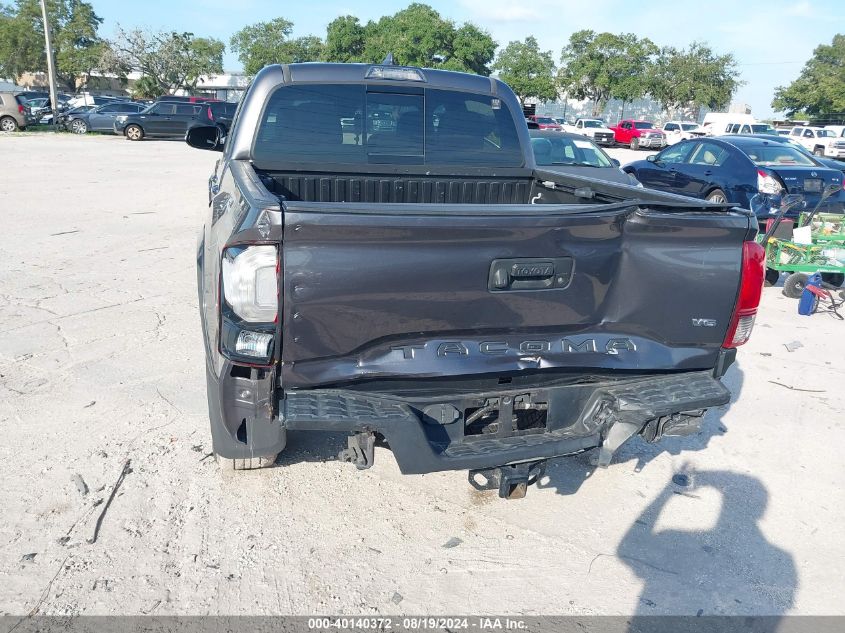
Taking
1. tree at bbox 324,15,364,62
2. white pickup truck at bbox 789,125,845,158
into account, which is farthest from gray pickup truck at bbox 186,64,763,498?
tree at bbox 324,15,364,62

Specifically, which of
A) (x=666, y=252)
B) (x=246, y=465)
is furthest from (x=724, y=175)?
(x=246, y=465)

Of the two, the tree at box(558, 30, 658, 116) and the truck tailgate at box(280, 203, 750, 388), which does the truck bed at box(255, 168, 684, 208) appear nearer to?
the truck tailgate at box(280, 203, 750, 388)

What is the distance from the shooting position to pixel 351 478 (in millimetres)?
3734

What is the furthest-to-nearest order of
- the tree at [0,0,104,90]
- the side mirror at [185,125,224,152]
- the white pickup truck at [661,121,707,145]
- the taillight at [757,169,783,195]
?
the tree at [0,0,104,90]
the white pickup truck at [661,121,707,145]
the taillight at [757,169,783,195]
the side mirror at [185,125,224,152]

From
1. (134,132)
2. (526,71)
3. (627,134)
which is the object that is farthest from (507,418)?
(526,71)

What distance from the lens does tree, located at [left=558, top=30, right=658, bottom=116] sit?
59.8 metres

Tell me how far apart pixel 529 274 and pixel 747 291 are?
1.09 m

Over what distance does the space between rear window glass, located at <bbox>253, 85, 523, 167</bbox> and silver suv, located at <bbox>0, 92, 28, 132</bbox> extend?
30.3 m

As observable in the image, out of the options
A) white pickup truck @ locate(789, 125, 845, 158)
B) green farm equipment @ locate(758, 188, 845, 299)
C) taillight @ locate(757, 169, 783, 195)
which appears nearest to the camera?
green farm equipment @ locate(758, 188, 845, 299)

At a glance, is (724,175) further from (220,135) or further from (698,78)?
(698,78)

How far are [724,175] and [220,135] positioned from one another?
8.11 meters

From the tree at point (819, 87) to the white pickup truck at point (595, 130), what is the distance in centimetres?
2923

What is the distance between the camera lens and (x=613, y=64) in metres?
59.8

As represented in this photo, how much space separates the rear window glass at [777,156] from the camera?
10.7 metres
